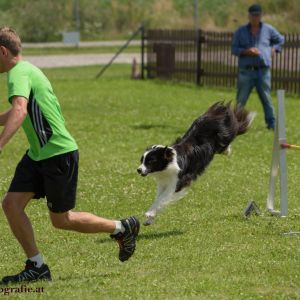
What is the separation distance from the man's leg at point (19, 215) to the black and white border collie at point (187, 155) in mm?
2092

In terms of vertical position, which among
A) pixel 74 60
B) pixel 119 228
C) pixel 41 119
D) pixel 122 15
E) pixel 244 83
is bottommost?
pixel 74 60

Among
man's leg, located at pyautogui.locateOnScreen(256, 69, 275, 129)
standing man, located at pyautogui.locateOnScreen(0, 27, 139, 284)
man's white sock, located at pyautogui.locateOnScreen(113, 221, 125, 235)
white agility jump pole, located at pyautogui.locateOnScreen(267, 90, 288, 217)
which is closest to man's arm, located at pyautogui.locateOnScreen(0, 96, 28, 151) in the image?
standing man, located at pyautogui.locateOnScreen(0, 27, 139, 284)

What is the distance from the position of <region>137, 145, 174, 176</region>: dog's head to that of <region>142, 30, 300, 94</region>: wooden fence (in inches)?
484

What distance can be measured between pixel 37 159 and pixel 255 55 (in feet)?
27.9

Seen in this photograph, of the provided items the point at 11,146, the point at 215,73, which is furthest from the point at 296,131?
the point at 215,73

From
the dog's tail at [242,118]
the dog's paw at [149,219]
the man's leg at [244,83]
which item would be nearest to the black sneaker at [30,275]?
the dog's paw at [149,219]

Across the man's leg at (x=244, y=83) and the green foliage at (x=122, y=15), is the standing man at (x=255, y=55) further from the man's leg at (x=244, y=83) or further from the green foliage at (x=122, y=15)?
the green foliage at (x=122, y=15)

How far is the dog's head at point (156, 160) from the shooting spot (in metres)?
7.96

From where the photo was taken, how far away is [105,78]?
2577cm

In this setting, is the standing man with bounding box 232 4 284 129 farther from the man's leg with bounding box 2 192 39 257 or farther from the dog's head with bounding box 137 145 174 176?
the man's leg with bounding box 2 192 39 257

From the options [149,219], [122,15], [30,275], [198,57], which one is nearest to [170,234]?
[149,219]

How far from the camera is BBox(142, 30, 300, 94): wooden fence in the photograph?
20.1 meters

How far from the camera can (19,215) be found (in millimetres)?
5895

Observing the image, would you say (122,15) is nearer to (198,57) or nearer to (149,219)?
(198,57)
